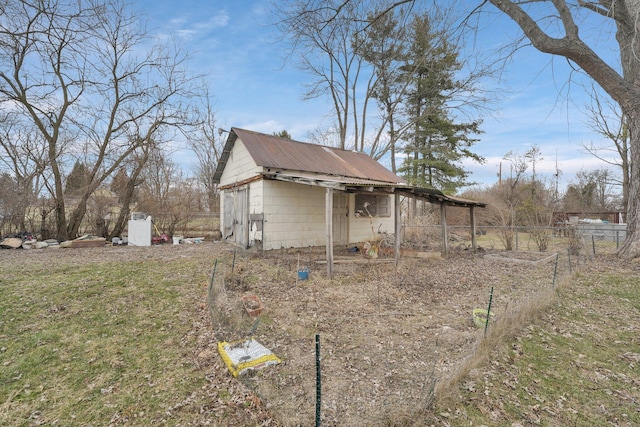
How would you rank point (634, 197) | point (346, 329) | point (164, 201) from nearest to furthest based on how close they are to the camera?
point (346, 329)
point (634, 197)
point (164, 201)

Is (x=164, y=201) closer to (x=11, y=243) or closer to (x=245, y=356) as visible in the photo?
(x=11, y=243)

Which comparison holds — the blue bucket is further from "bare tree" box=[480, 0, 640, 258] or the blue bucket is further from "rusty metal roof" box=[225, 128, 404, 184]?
"bare tree" box=[480, 0, 640, 258]

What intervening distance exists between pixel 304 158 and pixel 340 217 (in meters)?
2.83

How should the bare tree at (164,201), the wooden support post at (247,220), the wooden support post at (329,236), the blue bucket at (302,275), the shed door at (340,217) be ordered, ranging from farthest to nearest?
the bare tree at (164,201) < the shed door at (340,217) < the wooden support post at (247,220) < the wooden support post at (329,236) < the blue bucket at (302,275)

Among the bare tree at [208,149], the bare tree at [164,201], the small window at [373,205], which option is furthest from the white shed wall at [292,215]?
the bare tree at [208,149]

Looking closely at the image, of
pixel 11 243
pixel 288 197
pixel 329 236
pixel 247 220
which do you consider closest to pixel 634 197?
pixel 329 236

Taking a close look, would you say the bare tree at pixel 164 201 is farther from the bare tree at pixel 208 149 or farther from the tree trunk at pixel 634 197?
the tree trunk at pixel 634 197

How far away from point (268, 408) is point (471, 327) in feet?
10.8

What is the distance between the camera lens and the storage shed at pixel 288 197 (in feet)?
31.4

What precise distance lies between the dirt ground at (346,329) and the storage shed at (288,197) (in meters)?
1.93

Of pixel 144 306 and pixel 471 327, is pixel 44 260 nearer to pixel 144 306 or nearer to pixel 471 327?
pixel 144 306

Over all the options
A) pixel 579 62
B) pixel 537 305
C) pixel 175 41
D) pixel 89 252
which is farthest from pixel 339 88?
pixel 537 305

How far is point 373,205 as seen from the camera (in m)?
12.1

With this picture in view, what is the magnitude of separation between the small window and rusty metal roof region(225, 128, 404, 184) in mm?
883
